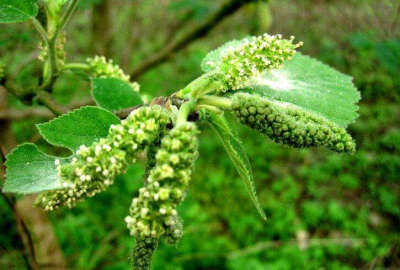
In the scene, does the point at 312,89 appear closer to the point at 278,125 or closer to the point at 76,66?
the point at 278,125

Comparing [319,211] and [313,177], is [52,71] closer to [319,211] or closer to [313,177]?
[319,211]

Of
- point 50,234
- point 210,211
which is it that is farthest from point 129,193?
point 50,234

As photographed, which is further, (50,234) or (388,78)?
(388,78)

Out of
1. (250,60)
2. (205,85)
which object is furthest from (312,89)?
(205,85)

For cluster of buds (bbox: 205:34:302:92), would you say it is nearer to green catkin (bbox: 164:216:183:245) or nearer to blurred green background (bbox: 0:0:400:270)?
green catkin (bbox: 164:216:183:245)

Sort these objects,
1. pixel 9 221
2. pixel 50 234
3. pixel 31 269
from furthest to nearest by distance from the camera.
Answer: pixel 9 221
pixel 50 234
pixel 31 269

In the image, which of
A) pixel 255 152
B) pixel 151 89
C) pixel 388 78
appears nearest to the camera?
pixel 255 152
